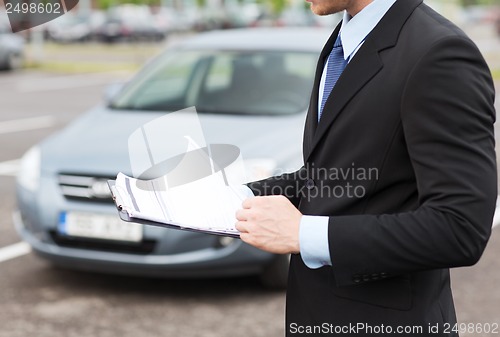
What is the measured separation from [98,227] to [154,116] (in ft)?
3.65

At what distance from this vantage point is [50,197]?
4.62 meters

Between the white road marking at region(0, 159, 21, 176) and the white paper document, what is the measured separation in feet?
22.7

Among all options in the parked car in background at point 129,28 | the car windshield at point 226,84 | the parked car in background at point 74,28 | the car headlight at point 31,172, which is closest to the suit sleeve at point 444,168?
the car headlight at point 31,172

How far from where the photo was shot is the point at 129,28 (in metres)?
36.1

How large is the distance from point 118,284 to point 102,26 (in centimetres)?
3249

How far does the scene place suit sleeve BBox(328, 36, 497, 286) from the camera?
138 cm

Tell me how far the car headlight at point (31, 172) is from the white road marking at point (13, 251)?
828mm

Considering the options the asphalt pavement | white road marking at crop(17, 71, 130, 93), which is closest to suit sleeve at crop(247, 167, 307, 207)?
the asphalt pavement

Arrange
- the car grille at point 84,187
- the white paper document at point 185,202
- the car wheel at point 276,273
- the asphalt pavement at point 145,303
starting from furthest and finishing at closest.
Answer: the car wheel at point 276,273 → the car grille at point 84,187 → the asphalt pavement at point 145,303 → the white paper document at point 185,202

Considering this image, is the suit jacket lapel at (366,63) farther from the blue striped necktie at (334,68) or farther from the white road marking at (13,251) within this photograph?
the white road marking at (13,251)

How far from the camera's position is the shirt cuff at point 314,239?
1.49 meters

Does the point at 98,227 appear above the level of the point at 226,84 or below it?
below

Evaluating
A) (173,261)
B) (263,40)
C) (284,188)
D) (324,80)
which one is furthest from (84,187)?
(324,80)

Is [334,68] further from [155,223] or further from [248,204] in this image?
[155,223]
